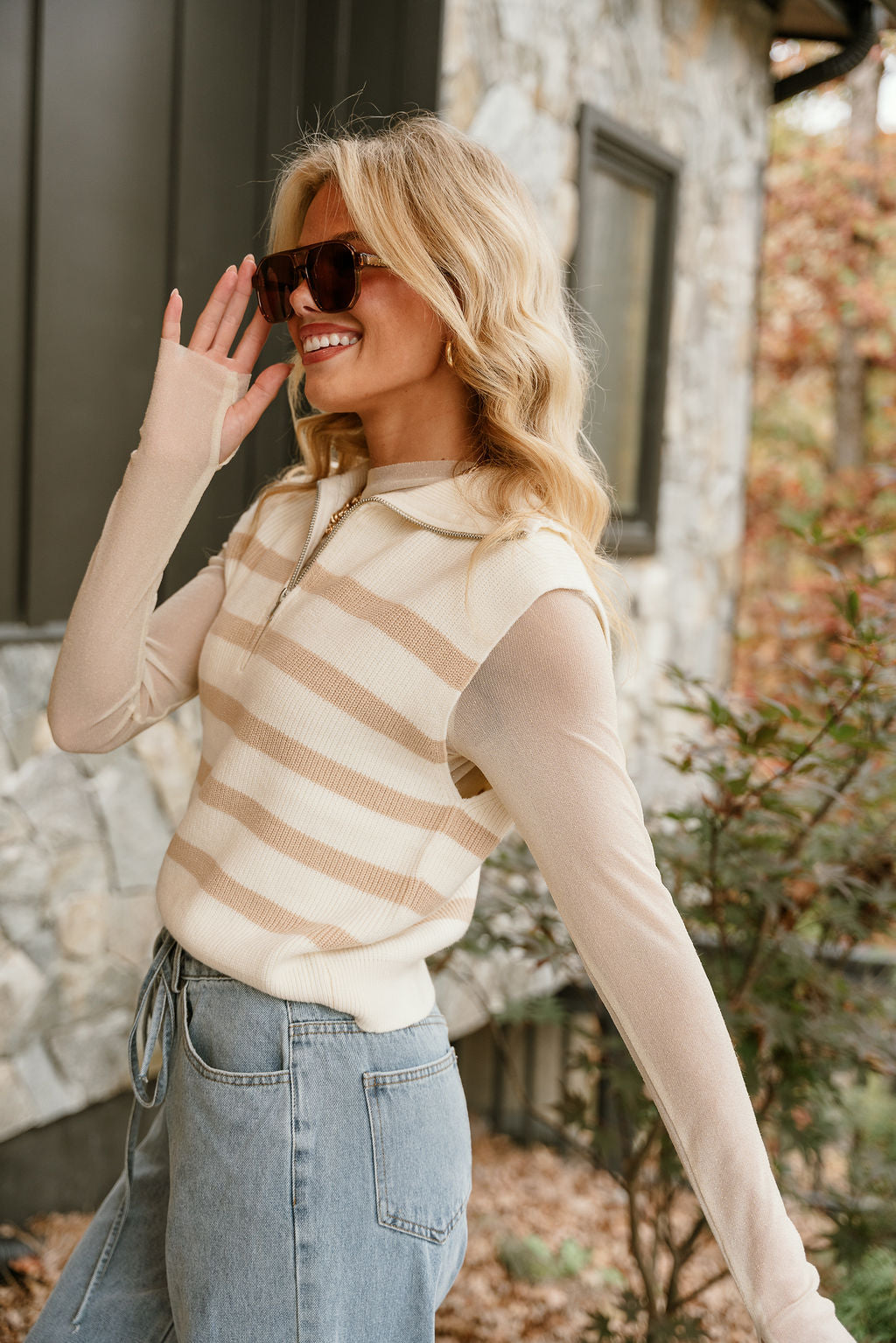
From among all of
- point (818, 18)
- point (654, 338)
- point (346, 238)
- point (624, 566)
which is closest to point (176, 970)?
point (346, 238)

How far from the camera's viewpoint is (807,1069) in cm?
229

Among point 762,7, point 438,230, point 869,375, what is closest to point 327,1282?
point 438,230

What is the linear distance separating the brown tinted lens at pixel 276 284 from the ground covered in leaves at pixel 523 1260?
2.14m

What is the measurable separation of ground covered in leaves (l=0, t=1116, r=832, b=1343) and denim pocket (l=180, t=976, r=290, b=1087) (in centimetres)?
162

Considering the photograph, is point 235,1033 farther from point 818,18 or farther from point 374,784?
point 818,18

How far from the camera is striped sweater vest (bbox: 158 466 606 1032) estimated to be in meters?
1.18

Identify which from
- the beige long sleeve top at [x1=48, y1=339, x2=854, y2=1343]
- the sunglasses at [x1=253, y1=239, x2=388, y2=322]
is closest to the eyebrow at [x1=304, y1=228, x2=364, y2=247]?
the sunglasses at [x1=253, y1=239, x2=388, y2=322]

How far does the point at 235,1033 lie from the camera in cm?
121

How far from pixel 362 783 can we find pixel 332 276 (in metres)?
0.56

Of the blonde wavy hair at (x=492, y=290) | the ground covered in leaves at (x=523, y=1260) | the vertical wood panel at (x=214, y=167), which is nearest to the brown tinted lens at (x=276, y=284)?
the blonde wavy hair at (x=492, y=290)

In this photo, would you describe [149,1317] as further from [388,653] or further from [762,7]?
[762,7]

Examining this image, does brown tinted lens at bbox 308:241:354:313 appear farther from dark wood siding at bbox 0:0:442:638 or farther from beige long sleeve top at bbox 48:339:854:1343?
dark wood siding at bbox 0:0:442:638

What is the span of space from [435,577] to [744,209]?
15.4 ft

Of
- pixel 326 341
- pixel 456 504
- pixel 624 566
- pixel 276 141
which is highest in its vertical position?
pixel 276 141
